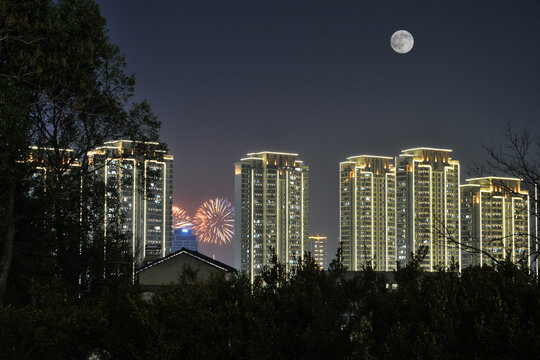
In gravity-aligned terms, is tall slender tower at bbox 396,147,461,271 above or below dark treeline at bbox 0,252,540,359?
above

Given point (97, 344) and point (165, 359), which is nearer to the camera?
point (165, 359)

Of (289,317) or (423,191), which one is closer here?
(289,317)

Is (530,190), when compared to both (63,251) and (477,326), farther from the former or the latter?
(63,251)

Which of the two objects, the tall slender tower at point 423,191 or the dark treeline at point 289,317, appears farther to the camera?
the tall slender tower at point 423,191

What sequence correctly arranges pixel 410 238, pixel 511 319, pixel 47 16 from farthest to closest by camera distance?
1. pixel 410 238
2. pixel 47 16
3. pixel 511 319

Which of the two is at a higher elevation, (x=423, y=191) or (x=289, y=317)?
(x=423, y=191)

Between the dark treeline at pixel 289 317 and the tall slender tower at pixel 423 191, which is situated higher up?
the tall slender tower at pixel 423 191

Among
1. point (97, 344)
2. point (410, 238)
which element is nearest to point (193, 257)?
point (97, 344)

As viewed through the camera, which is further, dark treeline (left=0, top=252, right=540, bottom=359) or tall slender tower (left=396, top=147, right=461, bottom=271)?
tall slender tower (left=396, top=147, right=461, bottom=271)
